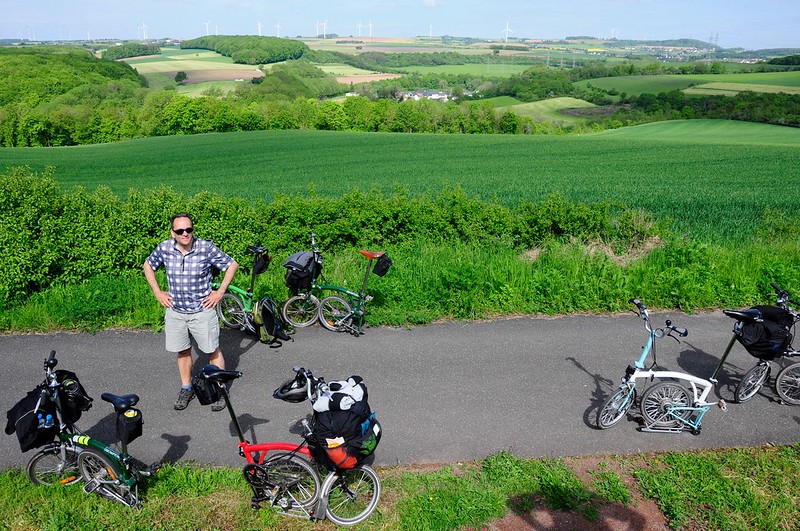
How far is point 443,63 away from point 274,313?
189 m

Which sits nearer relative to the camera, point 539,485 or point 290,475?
point 290,475

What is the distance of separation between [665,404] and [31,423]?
576 centimetres

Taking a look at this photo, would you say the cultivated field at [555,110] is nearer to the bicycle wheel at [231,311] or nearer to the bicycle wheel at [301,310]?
the bicycle wheel at [301,310]

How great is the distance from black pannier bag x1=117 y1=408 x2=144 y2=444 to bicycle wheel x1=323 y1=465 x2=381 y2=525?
1542 mm

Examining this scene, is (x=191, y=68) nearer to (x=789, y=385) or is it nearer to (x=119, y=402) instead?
(x=119, y=402)

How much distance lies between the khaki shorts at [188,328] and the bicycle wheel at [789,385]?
640cm

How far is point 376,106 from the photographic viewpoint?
215ft

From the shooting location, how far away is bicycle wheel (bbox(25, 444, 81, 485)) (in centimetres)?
452

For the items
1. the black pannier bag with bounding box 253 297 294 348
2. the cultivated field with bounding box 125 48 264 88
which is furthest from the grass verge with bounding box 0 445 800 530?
the cultivated field with bounding box 125 48 264 88

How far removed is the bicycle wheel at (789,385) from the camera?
6.04m

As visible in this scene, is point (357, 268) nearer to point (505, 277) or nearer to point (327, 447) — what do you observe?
point (505, 277)

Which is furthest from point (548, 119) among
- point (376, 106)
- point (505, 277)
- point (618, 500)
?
point (618, 500)

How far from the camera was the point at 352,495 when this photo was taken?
4418 mm

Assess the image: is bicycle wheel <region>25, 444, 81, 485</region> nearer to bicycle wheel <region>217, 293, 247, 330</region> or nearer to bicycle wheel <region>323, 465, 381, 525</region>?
bicycle wheel <region>323, 465, 381, 525</region>
